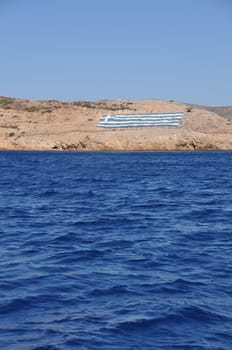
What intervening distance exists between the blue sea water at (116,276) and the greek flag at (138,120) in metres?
70.1

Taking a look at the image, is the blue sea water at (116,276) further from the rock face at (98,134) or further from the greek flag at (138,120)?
the greek flag at (138,120)

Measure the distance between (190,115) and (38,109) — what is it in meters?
30.3

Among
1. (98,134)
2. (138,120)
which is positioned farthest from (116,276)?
(138,120)

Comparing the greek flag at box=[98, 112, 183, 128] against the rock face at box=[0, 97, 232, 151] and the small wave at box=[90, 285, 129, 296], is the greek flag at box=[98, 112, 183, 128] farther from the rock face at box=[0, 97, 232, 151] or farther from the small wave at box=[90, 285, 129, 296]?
the small wave at box=[90, 285, 129, 296]

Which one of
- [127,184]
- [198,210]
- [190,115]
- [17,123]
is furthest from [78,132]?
[198,210]

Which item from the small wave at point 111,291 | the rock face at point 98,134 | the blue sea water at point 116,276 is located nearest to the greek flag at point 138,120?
the rock face at point 98,134

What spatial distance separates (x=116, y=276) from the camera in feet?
38.5

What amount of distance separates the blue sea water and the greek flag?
70081mm

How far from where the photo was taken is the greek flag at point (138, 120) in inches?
3677

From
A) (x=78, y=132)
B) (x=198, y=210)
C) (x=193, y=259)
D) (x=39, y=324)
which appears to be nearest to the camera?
(x=39, y=324)

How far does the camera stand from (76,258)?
13406mm

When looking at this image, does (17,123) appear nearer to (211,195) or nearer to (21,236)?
(211,195)

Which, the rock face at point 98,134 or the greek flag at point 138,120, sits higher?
the greek flag at point 138,120

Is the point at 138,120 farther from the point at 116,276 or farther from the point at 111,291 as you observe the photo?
the point at 111,291
